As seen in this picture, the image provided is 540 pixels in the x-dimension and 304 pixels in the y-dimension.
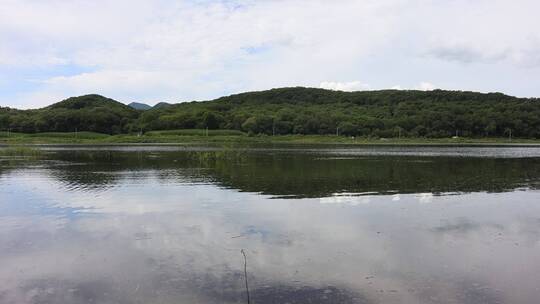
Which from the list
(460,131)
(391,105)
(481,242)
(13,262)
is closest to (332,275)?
(481,242)

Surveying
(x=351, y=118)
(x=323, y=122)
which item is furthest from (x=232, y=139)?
(x=351, y=118)

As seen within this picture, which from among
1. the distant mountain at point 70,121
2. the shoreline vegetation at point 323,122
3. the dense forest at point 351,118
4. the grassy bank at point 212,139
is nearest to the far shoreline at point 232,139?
the grassy bank at point 212,139

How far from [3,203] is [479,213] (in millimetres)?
17415

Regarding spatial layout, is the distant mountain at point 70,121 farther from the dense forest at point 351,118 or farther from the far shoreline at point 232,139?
the far shoreline at point 232,139

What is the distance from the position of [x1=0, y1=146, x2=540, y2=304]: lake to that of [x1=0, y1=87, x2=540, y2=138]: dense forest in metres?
125

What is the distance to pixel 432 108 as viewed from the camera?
505 feet

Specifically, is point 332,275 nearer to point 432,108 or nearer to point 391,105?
point 432,108

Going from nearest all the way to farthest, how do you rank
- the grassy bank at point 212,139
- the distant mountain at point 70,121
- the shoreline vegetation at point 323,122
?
the grassy bank at point 212,139 → the shoreline vegetation at point 323,122 → the distant mountain at point 70,121

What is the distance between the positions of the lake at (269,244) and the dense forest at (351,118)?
125 metres

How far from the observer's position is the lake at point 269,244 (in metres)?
8.23

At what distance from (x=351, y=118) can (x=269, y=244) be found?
475ft

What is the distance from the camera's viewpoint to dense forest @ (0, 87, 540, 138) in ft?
458

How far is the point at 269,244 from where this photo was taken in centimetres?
1140

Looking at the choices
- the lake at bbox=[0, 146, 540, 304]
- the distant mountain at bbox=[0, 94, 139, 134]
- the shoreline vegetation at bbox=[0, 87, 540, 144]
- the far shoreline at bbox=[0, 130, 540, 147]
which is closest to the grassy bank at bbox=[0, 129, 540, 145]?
the far shoreline at bbox=[0, 130, 540, 147]
